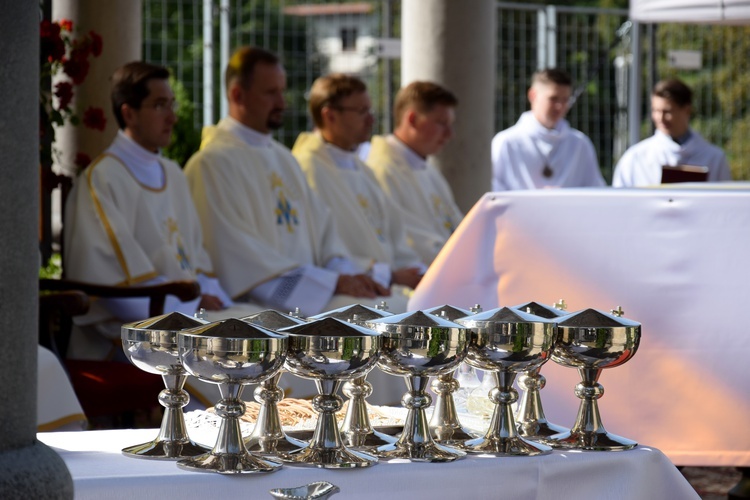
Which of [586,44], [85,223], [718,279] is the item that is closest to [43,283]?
[85,223]

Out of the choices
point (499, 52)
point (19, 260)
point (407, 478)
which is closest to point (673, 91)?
point (499, 52)

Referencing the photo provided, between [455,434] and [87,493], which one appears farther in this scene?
[455,434]

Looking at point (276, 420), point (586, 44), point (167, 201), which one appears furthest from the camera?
point (586, 44)

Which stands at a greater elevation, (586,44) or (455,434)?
(586,44)

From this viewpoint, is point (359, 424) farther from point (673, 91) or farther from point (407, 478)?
point (673, 91)

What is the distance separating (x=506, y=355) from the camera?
8.59ft

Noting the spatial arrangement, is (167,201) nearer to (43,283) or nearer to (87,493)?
(43,283)

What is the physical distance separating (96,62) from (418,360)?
16.5 ft

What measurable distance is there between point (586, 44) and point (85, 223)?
22.5 ft

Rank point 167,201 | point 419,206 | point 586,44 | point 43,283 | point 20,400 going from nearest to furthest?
1. point 20,400
2. point 43,283
3. point 167,201
4. point 419,206
5. point 586,44

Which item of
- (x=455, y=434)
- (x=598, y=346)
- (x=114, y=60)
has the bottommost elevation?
(x=455, y=434)

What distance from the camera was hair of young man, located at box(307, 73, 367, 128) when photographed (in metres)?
7.40

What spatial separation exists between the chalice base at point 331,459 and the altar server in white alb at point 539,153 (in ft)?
27.6

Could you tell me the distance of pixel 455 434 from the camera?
2.78 meters
